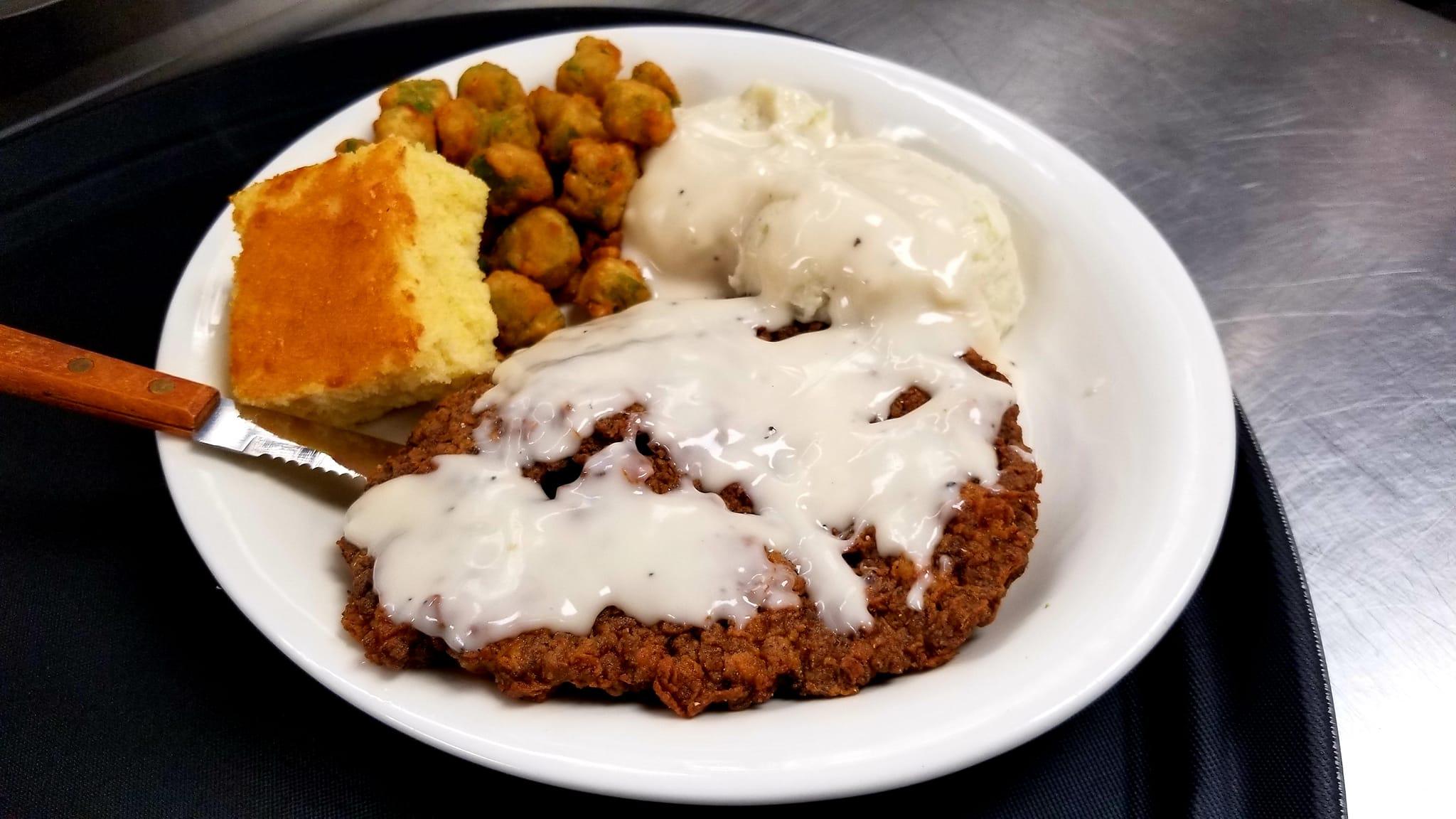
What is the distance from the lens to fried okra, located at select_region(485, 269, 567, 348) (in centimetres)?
180

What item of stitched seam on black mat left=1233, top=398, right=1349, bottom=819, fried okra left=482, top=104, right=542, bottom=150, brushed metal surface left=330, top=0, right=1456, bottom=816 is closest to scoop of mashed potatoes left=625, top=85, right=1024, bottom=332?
fried okra left=482, top=104, right=542, bottom=150

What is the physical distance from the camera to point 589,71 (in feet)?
6.62

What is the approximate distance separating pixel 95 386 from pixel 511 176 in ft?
2.71

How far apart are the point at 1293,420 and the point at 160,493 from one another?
8.20 feet

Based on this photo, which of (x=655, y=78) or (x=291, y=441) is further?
(x=655, y=78)

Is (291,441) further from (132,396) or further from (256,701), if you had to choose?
(256,701)

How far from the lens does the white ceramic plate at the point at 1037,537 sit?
46.2 inches

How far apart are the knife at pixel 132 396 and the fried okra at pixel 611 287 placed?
59 centimetres

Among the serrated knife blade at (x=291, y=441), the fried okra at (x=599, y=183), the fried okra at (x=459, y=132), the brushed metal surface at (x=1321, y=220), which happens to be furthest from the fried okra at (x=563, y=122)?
the brushed metal surface at (x=1321, y=220)

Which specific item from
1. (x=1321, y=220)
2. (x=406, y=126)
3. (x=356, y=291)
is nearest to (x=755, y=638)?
(x=356, y=291)

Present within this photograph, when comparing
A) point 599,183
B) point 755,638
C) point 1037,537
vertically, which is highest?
point 599,183

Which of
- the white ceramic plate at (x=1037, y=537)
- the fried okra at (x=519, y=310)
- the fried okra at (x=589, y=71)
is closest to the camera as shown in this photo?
the white ceramic plate at (x=1037, y=537)

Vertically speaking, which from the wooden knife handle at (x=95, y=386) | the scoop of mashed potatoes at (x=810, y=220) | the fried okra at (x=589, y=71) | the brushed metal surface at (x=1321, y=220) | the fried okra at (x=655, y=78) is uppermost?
the fried okra at (x=589, y=71)

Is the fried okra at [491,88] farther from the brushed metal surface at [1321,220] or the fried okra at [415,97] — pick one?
the brushed metal surface at [1321,220]
